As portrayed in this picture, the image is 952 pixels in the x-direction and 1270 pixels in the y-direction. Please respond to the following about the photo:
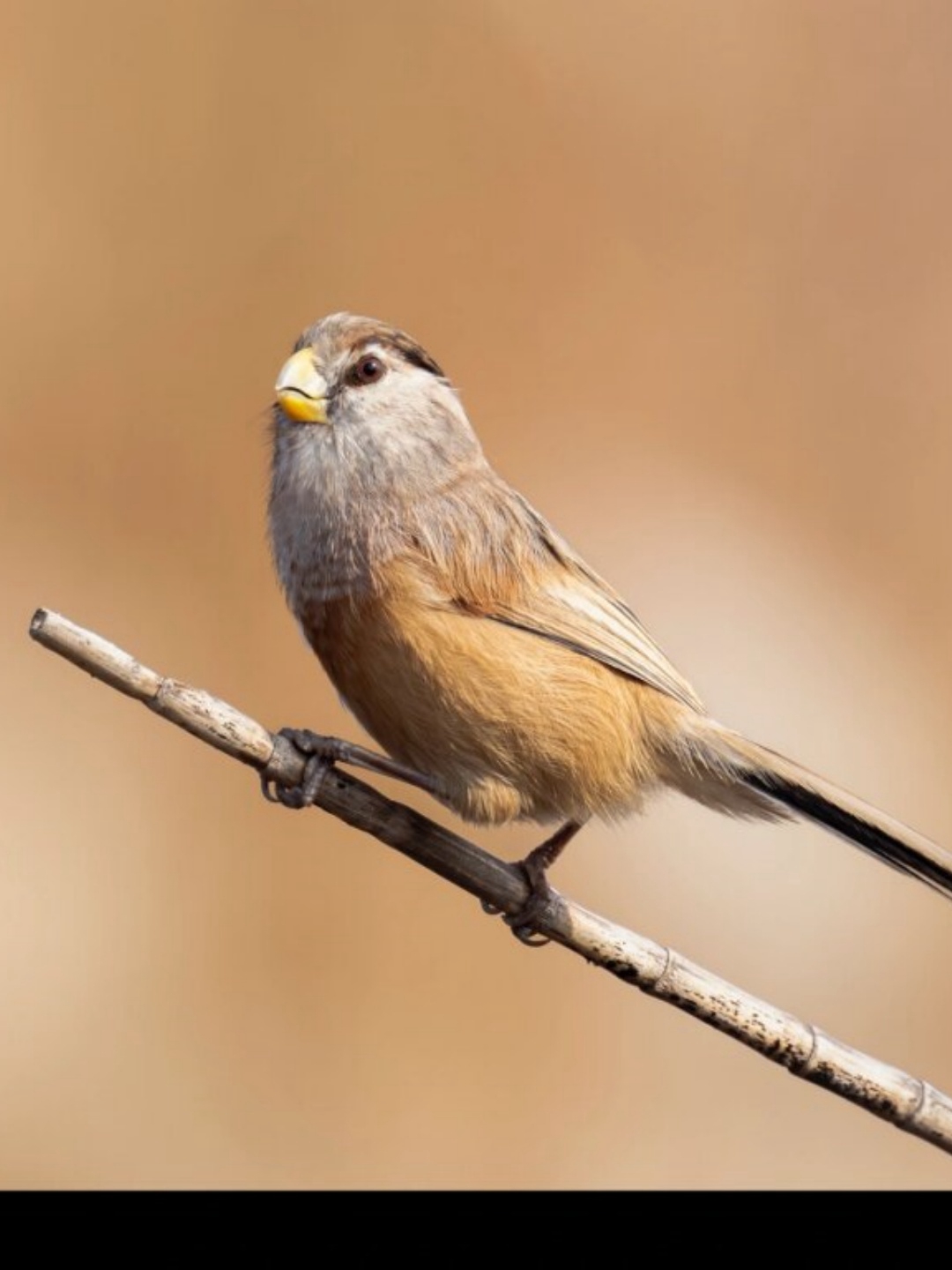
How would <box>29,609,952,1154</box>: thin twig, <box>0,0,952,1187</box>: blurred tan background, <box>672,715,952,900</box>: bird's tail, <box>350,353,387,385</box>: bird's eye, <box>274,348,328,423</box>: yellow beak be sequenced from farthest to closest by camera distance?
<box>0,0,952,1187</box>: blurred tan background → <box>350,353,387,385</box>: bird's eye → <box>274,348,328,423</box>: yellow beak → <box>672,715,952,900</box>: bird's tail → <box>29,609,952,1154</box>: thin twig

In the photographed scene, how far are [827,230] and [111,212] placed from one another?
12.3 feet

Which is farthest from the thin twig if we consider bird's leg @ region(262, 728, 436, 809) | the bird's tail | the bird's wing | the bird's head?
the bird's head

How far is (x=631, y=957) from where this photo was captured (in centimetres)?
360

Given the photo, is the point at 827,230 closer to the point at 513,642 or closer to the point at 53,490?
the point at 53,490

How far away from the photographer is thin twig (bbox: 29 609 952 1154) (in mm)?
3369

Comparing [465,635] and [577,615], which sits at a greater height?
[577,615]

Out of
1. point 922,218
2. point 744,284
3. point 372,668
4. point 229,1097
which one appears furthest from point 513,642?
point 922,218

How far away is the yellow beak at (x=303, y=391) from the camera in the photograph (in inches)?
152

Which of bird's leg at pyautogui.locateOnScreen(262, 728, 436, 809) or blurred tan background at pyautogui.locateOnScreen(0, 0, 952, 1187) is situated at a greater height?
blurred tan background at pyautogui.locateOnScreen(0, 0, 952, 1187)

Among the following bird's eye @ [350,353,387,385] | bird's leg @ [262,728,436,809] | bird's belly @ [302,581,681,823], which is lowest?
bird's leg @ [262,728,436,809]

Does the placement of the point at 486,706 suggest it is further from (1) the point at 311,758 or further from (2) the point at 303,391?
(2) the point at 303,391

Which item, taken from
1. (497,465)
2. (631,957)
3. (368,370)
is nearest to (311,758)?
(631,957)

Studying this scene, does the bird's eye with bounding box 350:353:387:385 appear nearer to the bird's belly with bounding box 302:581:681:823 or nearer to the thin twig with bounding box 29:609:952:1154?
the bird's belly with bounding box 302:581:681:823

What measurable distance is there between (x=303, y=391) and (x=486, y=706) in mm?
801
